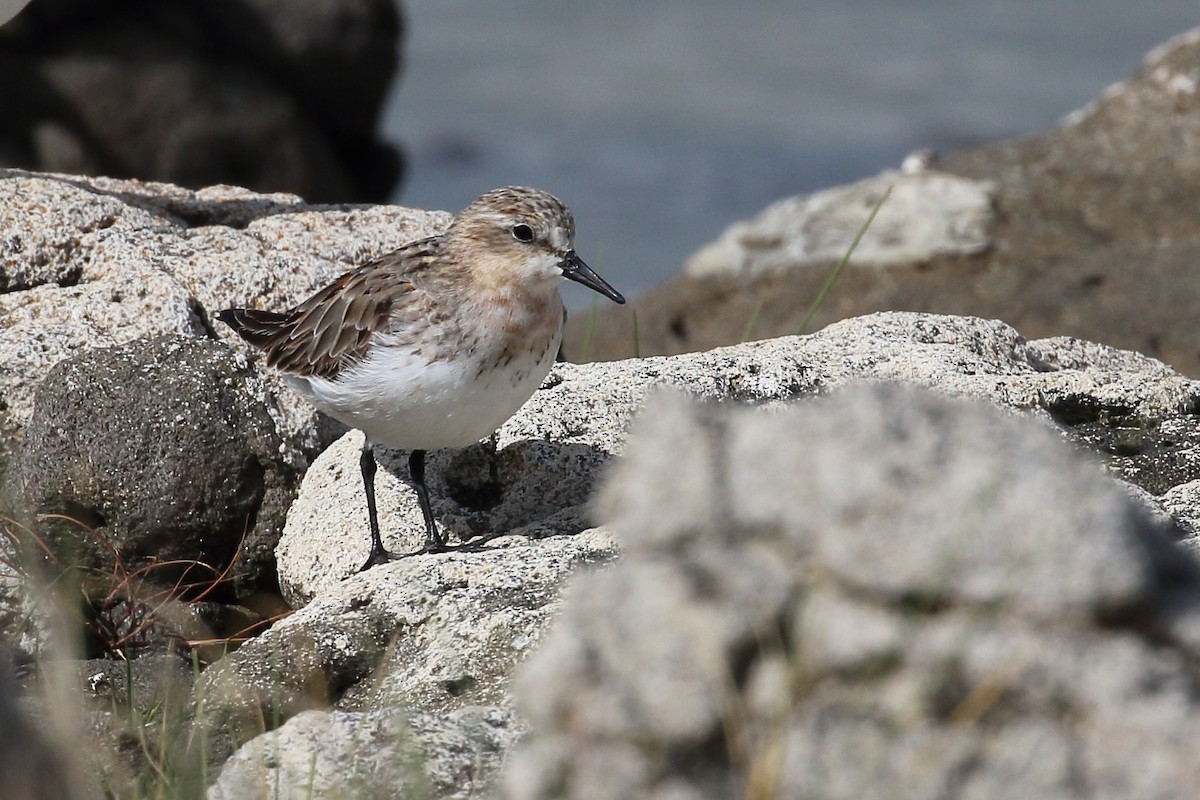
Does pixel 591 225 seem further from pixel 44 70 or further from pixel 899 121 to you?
pixel 44 70

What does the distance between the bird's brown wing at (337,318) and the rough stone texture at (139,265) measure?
0.32 meters

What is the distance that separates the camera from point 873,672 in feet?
8.07

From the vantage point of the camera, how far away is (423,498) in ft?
19.2

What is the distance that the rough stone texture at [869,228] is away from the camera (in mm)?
10086

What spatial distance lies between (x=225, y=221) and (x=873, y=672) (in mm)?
5559

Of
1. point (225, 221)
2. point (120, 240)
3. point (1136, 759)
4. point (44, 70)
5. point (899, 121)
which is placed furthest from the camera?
point (899, 121)

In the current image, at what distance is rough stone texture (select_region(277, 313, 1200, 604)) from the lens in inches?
224

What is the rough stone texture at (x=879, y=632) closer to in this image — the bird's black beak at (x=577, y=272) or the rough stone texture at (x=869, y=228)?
the bird's black beak at (x=577, y=272)

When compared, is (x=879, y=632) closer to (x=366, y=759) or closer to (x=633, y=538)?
(x=633, y=538)

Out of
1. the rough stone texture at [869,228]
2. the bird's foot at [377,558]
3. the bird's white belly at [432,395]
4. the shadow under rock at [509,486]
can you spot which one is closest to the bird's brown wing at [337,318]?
the bird's white belly at [432,395]

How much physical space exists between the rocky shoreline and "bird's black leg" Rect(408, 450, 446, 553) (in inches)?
5.9

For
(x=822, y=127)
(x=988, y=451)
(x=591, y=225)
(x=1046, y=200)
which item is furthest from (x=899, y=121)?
(x=988, y=451)

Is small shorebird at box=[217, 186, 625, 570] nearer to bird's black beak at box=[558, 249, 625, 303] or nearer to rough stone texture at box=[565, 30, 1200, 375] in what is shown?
bird's black beak at box=[558, 249, 625, 303]

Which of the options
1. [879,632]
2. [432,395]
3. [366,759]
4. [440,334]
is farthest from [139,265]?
[879,632]
